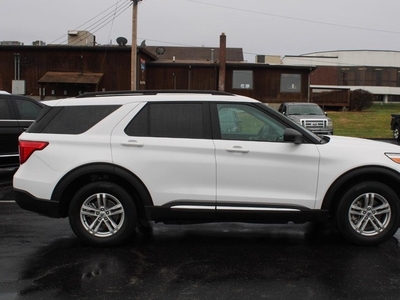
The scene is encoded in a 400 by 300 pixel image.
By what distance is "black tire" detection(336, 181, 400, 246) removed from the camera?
5.12 m

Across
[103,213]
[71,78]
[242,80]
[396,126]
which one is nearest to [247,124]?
[103,213]

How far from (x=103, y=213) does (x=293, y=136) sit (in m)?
2.34

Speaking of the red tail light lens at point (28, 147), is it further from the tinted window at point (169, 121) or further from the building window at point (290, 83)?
the building window at point (290, 83)

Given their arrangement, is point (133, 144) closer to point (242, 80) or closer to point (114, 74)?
point (114, 74)

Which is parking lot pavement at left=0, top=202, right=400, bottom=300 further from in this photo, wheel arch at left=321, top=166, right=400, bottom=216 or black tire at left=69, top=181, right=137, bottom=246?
wheel arch at left=321, top=166, right=400, bottom=216

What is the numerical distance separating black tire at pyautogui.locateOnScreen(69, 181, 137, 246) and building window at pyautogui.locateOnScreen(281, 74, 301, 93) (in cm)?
3260

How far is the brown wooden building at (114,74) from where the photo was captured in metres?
32.0

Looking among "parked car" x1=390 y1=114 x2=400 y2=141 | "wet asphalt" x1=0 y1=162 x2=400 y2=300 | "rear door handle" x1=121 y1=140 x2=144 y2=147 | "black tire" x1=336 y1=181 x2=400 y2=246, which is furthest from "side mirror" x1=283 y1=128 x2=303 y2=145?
"parked car" x1=390 y1=114 x2=400 y2=141

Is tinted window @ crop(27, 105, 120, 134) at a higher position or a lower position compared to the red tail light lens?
higher

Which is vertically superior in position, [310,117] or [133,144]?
[310,117]

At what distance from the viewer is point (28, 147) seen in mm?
5254

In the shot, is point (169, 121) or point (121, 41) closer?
point (169, 121)

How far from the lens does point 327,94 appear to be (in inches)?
1543

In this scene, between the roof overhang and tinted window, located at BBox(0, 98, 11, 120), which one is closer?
tinted window, located at BBox(0, 98, 11, 120)
